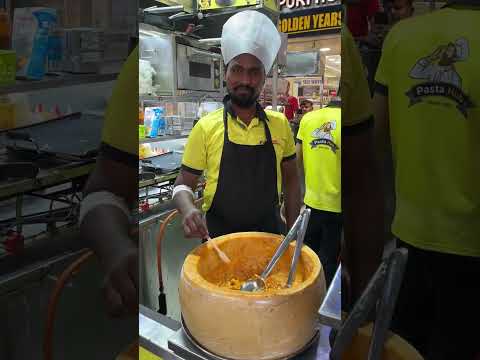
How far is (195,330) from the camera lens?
423 mm

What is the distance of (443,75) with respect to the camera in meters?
0.30

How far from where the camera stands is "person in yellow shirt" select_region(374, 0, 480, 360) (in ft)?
0.99

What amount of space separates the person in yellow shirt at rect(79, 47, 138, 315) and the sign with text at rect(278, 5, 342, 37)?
204 mm

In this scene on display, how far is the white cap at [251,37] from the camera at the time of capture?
426 millimetres

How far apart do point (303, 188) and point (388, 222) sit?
0.43 feet

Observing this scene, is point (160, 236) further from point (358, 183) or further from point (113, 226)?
point (358, 183)

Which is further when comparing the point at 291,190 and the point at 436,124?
the point at 291,190

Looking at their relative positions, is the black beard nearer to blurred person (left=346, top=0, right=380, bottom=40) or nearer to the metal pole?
blurred person (left=346, top=0, right=380, bottom=40)

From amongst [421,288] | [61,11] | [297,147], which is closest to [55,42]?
[61,11]

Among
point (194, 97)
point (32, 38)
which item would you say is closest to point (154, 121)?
point (194, 97)

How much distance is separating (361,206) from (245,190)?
Result: 15 centimetres

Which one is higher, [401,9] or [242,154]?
[401,9]

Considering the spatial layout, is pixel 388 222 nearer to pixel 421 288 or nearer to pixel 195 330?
pixel 421 288

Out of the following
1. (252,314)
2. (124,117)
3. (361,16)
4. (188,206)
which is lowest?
(252,314)
